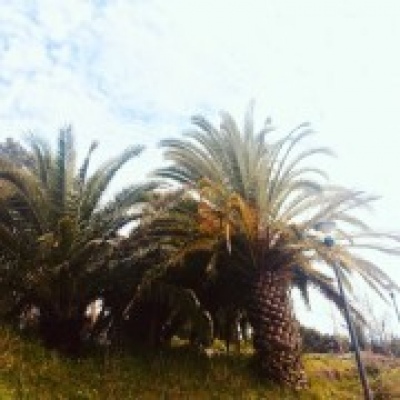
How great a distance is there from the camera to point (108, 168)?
15938 mm

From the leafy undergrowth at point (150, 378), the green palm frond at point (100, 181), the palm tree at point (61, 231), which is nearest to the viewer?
the leafy undergrowth at point (150, 378)

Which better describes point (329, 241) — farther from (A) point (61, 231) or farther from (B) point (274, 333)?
(A) point (61, 231)

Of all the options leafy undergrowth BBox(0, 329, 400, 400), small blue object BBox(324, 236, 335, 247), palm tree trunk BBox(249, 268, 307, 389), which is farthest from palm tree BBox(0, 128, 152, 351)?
small blue object BBox(324, 236, 335, 247)

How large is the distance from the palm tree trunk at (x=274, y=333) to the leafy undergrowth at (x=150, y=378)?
1.09 ft

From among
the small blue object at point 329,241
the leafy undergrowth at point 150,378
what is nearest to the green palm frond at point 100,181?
the leafy undergrowth at point 150,378

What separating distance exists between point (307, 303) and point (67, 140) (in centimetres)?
716

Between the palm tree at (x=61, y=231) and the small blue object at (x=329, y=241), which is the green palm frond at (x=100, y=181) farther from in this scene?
the small blue object at (x=329, y=241)

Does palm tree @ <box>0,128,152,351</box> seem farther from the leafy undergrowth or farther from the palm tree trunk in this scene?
the palm tree trunk

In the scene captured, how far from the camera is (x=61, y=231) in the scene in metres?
14.1

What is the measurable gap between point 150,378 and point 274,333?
121 inches

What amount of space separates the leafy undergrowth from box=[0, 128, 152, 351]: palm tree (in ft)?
3.33

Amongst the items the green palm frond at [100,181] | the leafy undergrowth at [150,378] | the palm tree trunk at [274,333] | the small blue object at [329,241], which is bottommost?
the leafy undergrowth at [150,378]

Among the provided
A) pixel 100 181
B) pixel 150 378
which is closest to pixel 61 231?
pixel 100 181

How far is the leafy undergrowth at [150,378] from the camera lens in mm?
12906
